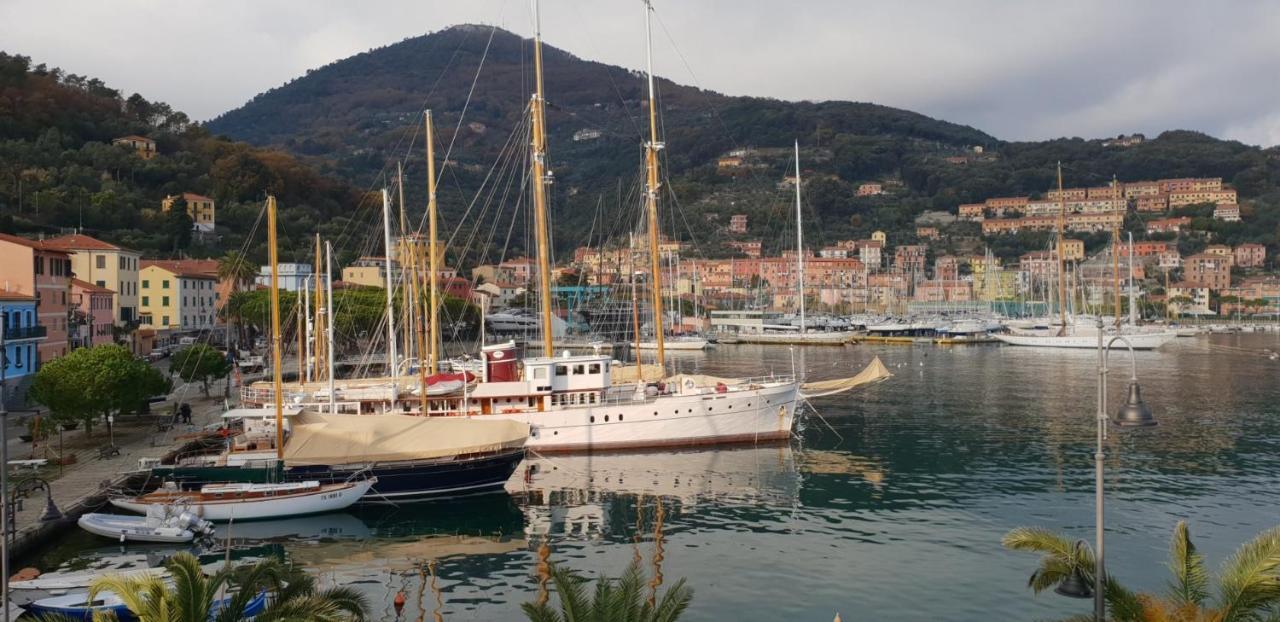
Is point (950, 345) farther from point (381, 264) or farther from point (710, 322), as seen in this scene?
point (381, 264)

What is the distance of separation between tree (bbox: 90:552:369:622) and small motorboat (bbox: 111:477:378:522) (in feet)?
47.4

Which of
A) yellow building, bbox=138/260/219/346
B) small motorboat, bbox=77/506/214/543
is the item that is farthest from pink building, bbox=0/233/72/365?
yellow building, bbox=138/260/219/346

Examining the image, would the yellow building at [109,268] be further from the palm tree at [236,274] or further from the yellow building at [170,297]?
the palm tree at [236,274]

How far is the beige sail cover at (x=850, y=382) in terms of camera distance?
43562 millimetres

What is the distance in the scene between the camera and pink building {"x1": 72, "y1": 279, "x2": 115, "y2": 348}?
56.2 m

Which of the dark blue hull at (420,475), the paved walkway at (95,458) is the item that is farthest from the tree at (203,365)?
the dark blue hull at (420,475)

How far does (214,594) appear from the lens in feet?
40.7

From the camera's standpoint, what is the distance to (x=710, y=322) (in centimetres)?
14125

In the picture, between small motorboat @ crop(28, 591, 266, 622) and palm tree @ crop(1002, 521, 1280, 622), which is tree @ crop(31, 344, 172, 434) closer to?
small motorboat @ crop(28, 591, 266, 622)

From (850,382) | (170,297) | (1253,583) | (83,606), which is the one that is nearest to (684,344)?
(170,297)

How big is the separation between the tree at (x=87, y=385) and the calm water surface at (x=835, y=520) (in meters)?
10.3

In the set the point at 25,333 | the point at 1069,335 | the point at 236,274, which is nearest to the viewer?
the point at 25,333

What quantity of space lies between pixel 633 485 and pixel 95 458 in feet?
59.3

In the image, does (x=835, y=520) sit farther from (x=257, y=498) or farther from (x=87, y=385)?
(x=87, y=385)
